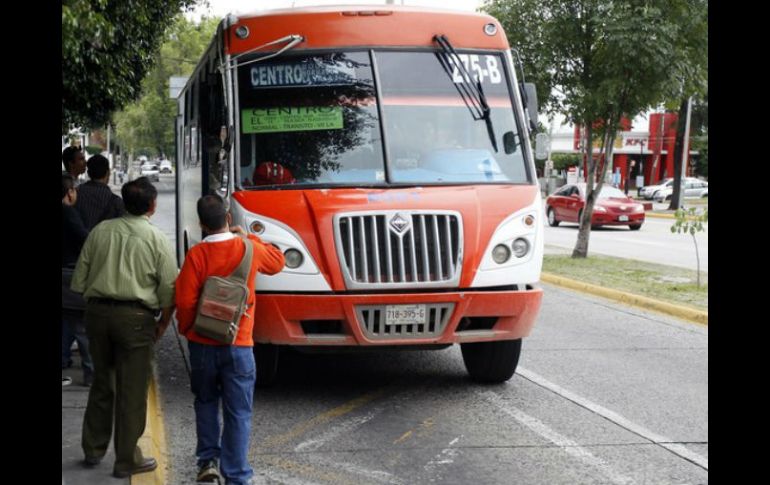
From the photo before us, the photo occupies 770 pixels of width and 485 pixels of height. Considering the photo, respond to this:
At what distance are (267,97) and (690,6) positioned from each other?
35.8 ft

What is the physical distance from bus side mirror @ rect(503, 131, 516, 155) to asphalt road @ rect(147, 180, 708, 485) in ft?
6.28

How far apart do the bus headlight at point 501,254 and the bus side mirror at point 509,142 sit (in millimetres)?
987

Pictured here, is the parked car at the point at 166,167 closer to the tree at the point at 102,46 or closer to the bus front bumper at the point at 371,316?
the tree at the point at 102,46

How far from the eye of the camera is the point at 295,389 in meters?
7.91

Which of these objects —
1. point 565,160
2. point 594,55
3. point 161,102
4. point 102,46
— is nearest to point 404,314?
point 102,46

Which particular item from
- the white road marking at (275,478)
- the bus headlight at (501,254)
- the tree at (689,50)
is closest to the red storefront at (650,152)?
the tree at (689,50)

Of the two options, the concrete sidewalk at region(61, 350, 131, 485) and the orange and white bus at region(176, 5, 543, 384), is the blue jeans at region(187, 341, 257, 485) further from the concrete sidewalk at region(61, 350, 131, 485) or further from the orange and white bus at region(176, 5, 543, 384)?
the orange and white bus at region(176, 5, 543, 384)

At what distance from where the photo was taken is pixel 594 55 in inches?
696

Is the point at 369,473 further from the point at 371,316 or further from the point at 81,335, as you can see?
the point at 81,335

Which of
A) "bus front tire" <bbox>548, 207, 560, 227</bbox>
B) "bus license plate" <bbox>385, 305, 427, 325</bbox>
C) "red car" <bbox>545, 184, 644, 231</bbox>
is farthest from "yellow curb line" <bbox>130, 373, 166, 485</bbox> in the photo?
"bus front tire" <bbox>548, 207, 560, 227</bbox>

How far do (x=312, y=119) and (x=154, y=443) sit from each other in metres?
2.84

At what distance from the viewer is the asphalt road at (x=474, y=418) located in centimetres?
584
